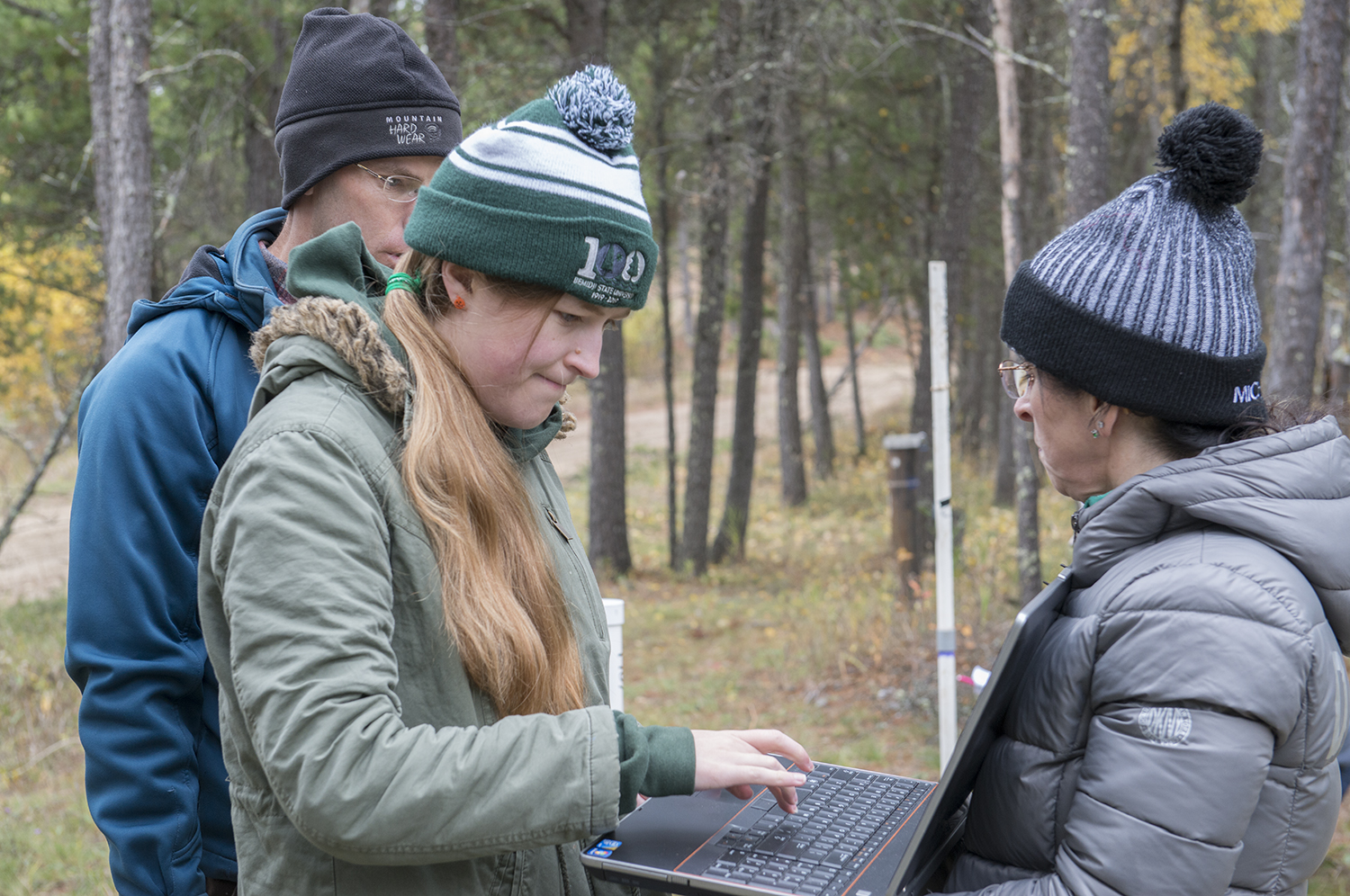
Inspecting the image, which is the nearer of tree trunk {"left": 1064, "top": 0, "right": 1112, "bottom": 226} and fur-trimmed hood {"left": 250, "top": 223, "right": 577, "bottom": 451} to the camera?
fur-trimmed hood {"left": 250, "top": 223, "right": 577, "bottom": 451}

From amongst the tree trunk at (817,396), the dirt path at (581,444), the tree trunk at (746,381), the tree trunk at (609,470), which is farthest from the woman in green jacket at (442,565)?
the tree trunk at (817,396)

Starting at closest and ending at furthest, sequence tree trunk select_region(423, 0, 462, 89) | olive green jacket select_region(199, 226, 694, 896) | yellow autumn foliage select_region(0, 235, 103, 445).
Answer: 1. olive green jacket select_region(199, 226, 694, 896)
2. tree trunk select_region(423, 0, 462, 89)
3. yellow autumn foliage select_region(0, 235, 103, 445)

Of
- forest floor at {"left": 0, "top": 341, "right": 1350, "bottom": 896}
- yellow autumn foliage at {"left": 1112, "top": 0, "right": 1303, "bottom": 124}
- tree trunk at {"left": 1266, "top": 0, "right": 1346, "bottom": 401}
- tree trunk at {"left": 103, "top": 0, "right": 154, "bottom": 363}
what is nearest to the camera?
forest floor at {"left": 0, "top": 341, "right": 1350, "bottom": 896}

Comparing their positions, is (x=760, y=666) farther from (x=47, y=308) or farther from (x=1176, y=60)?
(x=47, y=308)

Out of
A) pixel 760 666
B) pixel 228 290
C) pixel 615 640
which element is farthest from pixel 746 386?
pixel 228 290

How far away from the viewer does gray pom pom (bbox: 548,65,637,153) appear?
4.92ft

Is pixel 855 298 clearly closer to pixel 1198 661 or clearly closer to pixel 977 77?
pixel 977 77

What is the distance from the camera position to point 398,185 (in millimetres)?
2316

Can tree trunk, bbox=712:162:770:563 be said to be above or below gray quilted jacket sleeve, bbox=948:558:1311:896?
below

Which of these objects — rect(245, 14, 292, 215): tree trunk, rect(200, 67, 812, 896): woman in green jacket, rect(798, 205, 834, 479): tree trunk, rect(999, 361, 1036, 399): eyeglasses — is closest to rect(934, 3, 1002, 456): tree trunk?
rect(798, 205, 834, 479): tree trunk

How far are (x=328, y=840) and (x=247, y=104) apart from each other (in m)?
9.78

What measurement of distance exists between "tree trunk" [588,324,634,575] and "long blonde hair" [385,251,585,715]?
9.10m

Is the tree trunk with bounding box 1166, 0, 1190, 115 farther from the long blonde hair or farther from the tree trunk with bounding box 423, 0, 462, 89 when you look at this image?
the long blonde hair

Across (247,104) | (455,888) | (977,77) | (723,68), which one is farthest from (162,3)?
(455,888)
